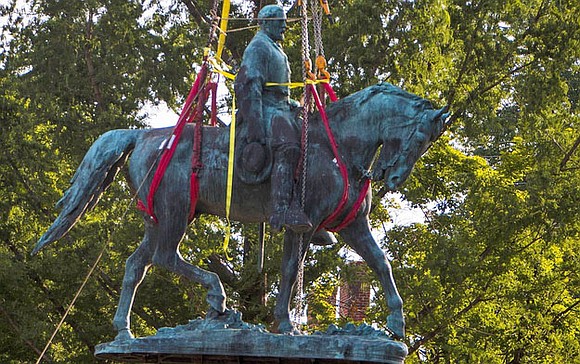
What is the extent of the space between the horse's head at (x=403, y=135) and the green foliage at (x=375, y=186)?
380 inches

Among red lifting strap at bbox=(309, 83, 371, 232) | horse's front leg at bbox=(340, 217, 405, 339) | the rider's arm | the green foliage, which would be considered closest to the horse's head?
red lifting strap at bbox=(309, 83, 371, 232)

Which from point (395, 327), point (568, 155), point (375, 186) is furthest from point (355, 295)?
point (395, 327)

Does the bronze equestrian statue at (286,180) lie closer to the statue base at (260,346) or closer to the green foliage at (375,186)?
the statue base at (260,346)

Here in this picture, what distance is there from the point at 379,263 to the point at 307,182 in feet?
2.81

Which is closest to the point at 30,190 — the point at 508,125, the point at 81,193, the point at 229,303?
the point at 229,303

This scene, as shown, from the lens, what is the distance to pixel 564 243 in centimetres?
2102

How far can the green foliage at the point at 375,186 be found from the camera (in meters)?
20.2

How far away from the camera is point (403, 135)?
9.97 meters

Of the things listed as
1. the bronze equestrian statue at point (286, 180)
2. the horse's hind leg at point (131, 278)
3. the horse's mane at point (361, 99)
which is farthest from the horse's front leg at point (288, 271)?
the horse's hind leg at point (131, 278)

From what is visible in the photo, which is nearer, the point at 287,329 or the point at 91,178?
the point at 287,329

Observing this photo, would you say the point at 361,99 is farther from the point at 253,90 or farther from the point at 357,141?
the point at 253,90

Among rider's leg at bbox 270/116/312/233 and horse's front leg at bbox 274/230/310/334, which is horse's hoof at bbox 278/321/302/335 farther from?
rider's leg at bbox 270/116/312/233

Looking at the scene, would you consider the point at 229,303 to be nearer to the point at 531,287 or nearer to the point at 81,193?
the point at 531,287

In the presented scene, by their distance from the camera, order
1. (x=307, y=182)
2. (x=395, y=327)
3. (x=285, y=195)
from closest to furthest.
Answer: (x=285, y=195) → (x=307, y=182) → (x=395, y=327)
